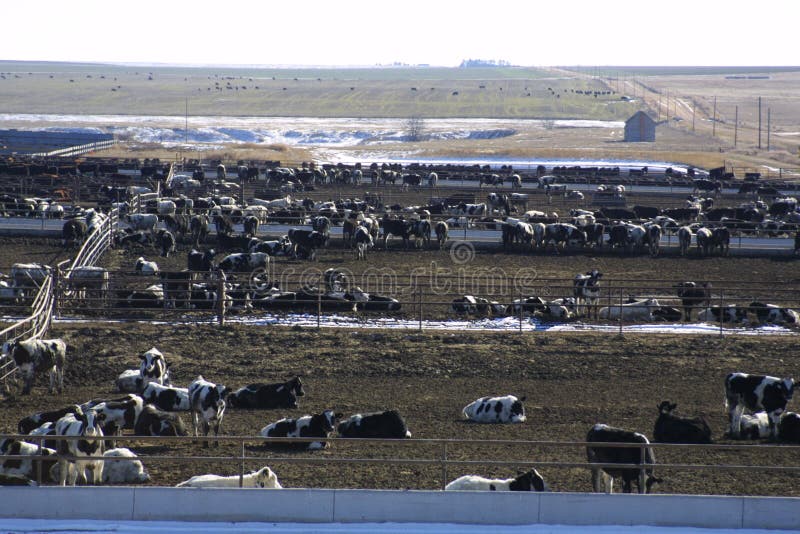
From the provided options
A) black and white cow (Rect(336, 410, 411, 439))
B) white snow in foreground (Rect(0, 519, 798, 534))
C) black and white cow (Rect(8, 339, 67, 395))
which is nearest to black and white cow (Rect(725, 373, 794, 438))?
white snow in foreground (Rect(0, 519, 798, 534))

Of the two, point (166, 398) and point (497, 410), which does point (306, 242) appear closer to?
point (166, 398)

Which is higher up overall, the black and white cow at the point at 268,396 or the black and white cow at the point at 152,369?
the black and white cow at the point at 152,369

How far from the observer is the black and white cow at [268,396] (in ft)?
42.5

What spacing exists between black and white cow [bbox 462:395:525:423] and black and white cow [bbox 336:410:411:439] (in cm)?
122

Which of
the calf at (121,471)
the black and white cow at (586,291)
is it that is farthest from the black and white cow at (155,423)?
the black and white cow at (586,291)

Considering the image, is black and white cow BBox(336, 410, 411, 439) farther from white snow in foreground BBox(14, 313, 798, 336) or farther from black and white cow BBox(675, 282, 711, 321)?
black and white cow BBox(675, 282, 711, 321)

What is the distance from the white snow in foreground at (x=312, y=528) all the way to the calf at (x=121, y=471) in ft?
4.45

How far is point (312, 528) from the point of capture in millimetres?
8438

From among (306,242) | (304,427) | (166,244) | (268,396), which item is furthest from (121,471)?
(306,242)

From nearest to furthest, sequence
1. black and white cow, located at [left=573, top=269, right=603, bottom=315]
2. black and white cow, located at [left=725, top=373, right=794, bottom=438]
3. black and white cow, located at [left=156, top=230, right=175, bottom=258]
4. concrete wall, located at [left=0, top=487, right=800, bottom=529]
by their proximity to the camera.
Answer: concrete wall, located at [left=0, top=487, right=800, bottom=529]
black and white cow, located at [left=725, top=373, right=794, bottom=438]
black and white cow, located at [left=573, top=269, right=603, bottom=315]
black and white cow, located at [left=156, top=230, right=175, bottom=258]

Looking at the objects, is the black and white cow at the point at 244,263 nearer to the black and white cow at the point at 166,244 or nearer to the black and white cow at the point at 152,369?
the black and white cow at the point at 166,244

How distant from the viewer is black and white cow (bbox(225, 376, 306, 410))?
511 inches

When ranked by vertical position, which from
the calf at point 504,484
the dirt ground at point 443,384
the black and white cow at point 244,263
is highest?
the black and white cow at point 244,263

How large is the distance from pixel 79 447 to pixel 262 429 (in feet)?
8.71
